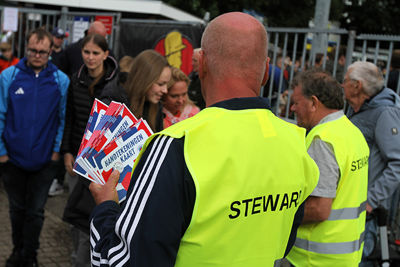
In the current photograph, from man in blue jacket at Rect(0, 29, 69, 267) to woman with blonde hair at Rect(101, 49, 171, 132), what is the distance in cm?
115

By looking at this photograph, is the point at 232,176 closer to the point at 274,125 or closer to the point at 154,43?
the point at 274,125

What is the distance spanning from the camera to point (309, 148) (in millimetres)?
3010

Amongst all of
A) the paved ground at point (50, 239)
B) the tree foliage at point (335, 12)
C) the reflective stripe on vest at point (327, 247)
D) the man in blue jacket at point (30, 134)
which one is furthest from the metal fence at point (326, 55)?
the tree foliage at point (335, 12)

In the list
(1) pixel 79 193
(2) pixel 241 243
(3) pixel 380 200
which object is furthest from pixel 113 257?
(3) pixel 380 200

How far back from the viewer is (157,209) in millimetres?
1608

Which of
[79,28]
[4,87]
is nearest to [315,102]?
[4,87]

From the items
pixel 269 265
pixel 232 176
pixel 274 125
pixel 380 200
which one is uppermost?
pixel 274 125

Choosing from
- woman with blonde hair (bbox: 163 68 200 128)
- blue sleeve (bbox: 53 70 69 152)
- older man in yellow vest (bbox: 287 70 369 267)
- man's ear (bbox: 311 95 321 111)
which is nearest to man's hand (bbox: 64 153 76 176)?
blue sleeve (bbox: 53 70 69 152)

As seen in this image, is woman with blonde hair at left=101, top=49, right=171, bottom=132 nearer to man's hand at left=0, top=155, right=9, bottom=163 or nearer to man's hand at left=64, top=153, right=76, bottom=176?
man's hand at left=64, top=153, right=76, bottom=176

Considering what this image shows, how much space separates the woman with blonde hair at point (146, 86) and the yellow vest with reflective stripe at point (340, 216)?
1.28 metres

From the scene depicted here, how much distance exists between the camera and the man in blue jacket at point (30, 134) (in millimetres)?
4605

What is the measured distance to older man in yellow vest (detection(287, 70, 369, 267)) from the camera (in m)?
2.91

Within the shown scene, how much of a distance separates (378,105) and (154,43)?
4676mm

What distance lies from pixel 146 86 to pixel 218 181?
2.22 metres
